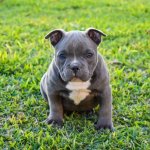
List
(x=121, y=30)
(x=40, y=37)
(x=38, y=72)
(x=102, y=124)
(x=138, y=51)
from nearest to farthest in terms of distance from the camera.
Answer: (x=102, y=124)
(x=38, y=72)
(x=138, y=51)
(x=40, y=37)
(x=121, y=30)

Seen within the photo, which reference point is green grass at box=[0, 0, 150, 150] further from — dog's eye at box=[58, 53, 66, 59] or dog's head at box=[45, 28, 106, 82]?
dog's eye at box=[58, 53, 66, 59]

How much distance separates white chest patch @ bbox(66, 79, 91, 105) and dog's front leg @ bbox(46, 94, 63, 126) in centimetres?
18

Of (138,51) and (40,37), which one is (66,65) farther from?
(40,37)

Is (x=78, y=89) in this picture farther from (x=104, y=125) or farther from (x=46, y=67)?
(x=46, y=67)

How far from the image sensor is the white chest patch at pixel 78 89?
14.5 ft

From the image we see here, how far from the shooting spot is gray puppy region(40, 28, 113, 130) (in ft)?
13.8

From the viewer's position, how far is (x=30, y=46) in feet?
23.7

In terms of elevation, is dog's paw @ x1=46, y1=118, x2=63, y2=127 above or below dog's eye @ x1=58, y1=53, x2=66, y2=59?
below

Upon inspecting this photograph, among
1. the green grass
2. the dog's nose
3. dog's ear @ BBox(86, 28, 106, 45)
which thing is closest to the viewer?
the dog's nose

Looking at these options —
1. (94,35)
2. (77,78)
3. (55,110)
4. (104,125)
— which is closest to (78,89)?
(77,78)

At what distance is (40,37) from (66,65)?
3.69m

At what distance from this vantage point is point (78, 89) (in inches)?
174

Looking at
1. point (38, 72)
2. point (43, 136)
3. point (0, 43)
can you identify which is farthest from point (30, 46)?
point (43, 136)

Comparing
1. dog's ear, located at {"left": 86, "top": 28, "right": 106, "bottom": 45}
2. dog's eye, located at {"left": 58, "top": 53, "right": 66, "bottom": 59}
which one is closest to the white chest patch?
dog's eye, located at {"left": 58, "top": 53, "right": 66, "bottom": 59}
